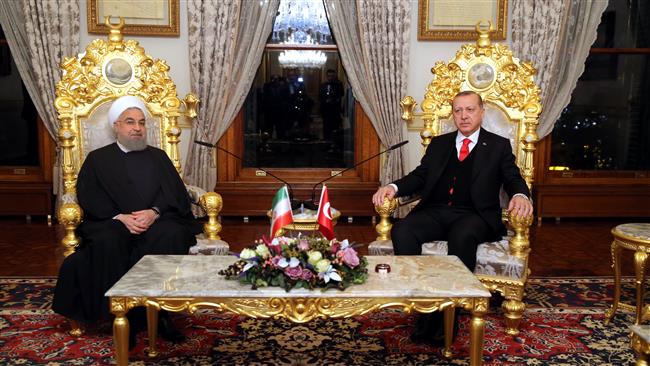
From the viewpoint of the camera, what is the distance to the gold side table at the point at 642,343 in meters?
2.13

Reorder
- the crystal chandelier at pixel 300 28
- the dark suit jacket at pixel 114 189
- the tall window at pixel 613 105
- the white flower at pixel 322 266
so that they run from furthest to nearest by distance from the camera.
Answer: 1. the tall window at pixel 613 105
2. the crystal chandelier at pixel 300 28
3. the dark suit jacket at pixel 114 189
4. the white flower at pixel 322 266

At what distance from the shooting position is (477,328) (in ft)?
8.46

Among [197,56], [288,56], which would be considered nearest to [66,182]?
[197,56]

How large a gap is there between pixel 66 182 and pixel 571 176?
5.00 meters

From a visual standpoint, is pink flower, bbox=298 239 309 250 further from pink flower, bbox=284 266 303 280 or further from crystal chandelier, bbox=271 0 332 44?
crystal chandelier, bbox=271 0 332 44

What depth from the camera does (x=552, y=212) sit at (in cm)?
654

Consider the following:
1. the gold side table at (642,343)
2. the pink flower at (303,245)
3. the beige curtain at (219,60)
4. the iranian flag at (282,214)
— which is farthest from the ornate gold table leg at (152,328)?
the beige curtain at (219,60)

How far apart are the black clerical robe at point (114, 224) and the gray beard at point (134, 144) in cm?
4

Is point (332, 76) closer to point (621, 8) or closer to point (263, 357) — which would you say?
point (621, 8)

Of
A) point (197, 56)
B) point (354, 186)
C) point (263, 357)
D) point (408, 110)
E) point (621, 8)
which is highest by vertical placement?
point (621, 8)

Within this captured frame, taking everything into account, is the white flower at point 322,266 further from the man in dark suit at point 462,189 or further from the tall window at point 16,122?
the tall window at point 16,122

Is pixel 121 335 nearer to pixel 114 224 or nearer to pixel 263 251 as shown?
pixel 263 251

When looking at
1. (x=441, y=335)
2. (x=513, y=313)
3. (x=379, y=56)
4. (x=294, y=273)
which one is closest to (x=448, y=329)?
(x=441, y=335)

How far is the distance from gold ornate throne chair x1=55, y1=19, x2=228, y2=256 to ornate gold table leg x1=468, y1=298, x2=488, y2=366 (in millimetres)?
1973
